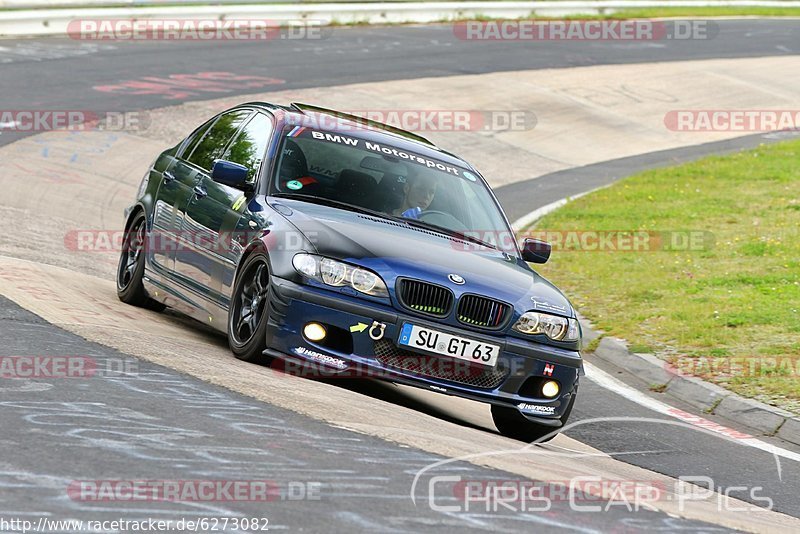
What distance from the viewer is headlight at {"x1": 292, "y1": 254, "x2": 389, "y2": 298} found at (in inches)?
301

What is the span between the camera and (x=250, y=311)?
820cm

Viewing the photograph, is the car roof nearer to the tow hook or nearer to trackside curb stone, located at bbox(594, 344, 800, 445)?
the tow hook

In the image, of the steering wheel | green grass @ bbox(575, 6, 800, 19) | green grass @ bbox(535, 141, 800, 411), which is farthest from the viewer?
green grass @ bbox(575, 6, 800, 19)

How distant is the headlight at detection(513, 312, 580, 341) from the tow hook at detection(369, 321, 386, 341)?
800 mm

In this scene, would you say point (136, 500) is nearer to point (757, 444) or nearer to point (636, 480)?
point (636, 480)

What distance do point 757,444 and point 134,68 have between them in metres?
18.6

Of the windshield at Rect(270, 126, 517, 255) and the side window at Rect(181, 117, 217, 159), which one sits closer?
the windshield at Rect(270, 126, 517, 255)

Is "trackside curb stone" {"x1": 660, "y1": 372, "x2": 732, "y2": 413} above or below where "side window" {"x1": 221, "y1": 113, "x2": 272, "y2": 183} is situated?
below

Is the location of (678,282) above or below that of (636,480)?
below

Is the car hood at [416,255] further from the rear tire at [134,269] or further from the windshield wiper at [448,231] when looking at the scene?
the rear tire at [134,269]

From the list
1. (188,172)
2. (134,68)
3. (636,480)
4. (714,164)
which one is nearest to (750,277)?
(188,172)

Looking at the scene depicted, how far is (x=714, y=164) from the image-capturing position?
22.1 meters

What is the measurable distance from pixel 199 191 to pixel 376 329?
2396 mm

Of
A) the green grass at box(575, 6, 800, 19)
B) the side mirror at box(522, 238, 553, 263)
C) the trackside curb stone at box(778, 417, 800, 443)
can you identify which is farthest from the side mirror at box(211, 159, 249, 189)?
the green grass at box(575, 6, 800, 19)
